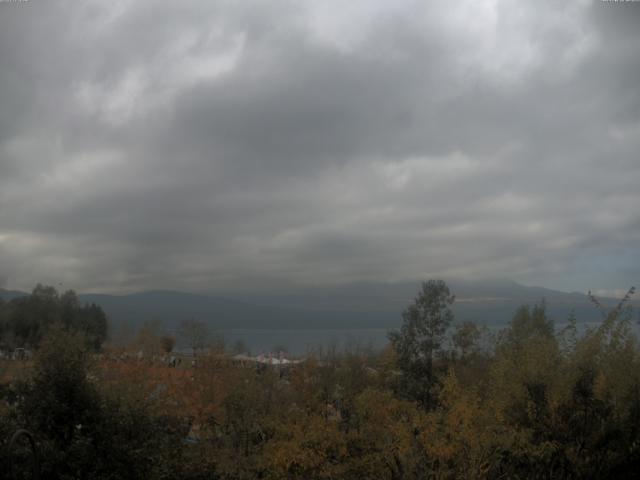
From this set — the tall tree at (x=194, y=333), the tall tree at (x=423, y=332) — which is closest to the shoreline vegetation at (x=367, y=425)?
the tall tree at (x=423, y=332)

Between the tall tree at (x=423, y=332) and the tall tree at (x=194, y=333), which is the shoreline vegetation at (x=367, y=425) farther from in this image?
the tall tree at (x=194, y=333)

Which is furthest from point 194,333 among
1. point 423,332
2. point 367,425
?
point 367,425

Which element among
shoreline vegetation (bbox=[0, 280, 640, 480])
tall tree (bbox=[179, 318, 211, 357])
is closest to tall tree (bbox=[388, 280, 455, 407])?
shoreline vegetation (bbox=[0, 280, 640, 480])

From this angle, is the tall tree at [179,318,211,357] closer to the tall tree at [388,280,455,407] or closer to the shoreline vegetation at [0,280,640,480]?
the tall tree at [388,280,455,407]

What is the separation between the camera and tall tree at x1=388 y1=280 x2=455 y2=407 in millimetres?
24844

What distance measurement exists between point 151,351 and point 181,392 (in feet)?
44.8

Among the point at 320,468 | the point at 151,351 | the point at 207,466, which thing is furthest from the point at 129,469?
the point at 151,351

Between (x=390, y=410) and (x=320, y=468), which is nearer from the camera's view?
(x=320, y=468)

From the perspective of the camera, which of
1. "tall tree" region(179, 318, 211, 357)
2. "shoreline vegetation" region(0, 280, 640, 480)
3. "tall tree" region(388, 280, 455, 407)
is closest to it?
"shoreline vegetation" region(0, 280, 640, 480)

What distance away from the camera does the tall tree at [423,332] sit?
81.5 feet

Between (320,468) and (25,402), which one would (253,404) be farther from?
(25,402)

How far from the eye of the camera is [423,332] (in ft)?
82.2

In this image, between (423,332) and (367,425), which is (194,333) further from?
(367,425)

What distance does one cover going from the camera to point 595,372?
13516 millimetres
